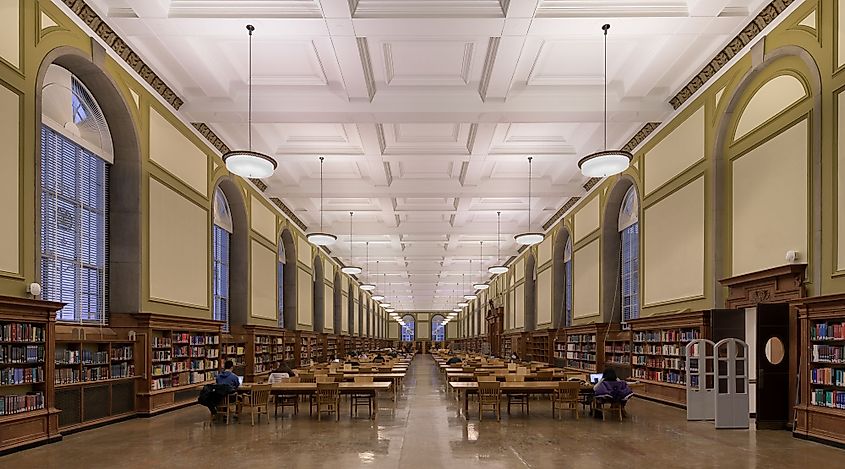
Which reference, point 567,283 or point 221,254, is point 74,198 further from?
point 567,283

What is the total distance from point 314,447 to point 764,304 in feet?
21.3

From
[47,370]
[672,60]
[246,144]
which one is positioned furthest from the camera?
[246,144]

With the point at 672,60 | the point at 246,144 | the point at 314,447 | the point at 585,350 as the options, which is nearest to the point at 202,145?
the point at 246,144

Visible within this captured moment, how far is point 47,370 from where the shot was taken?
905cm

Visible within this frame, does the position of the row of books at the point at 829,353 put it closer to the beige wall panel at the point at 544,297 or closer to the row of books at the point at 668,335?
the row of books at the point at 668,335

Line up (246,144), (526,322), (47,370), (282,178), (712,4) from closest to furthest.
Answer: (47,370) < (712,4) < (246,144) < (282,178) < (526,322)

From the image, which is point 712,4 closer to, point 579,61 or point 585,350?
point 579,61

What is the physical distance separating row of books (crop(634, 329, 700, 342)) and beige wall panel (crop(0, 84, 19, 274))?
10.6 m

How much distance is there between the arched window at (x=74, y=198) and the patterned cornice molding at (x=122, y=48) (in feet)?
2.58

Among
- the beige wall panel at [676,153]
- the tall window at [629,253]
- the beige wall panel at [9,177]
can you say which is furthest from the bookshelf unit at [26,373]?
the tall window at [629,253]

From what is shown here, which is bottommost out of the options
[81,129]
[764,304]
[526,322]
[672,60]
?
[526,322]

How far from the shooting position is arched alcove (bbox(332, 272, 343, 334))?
37.2 metres

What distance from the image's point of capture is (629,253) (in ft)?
61.7

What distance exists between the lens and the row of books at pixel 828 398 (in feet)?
28.2
